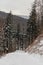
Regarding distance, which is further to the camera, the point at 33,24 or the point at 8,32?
the point at 8,32

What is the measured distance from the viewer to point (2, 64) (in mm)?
5965

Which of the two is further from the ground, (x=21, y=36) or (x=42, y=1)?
(x=42, y=1)

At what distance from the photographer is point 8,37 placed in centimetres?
4953

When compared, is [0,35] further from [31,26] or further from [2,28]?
[31,26]

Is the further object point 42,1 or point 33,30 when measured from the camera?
point 33,30

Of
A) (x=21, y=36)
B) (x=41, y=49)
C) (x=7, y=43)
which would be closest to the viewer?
(x=41, y=49)

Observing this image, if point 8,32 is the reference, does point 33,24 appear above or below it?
above

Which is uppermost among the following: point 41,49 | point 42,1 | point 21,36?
point 42,1

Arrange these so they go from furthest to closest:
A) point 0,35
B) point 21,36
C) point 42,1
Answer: point 21,36, point 0,35, point 42,1

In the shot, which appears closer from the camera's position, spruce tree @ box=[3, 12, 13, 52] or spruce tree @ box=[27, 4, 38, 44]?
spruce tree @ box=[27, 4, 38, 44]

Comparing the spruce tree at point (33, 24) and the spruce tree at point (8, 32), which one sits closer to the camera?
the spruce tree at point (33, 24)

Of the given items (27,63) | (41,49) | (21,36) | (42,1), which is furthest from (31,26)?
(27,63)

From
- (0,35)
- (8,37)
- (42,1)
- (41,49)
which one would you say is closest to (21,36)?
(8,37)

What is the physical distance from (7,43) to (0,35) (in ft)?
13.1
